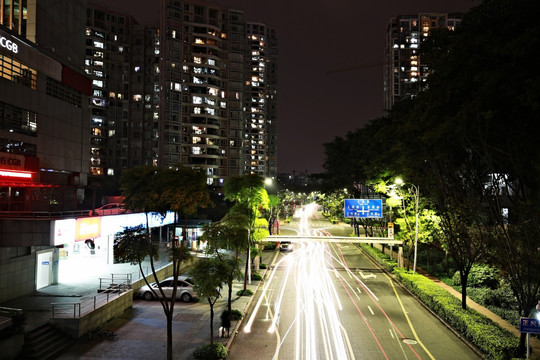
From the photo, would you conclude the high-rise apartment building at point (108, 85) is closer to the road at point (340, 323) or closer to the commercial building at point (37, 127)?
the commercial building at point (37, 127)

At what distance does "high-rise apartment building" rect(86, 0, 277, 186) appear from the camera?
74562 mm

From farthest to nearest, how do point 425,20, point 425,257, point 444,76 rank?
point 425,20, point 425,257, point 444,76

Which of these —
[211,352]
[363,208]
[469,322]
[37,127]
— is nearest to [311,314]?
[469,322]

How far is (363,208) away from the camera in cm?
3644

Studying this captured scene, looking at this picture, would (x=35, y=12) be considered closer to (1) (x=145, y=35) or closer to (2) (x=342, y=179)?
(2) (x=342, y=179)

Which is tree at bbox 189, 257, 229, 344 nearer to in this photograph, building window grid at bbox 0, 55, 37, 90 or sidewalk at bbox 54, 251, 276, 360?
sidewalk at bbox 54, 251, 276, 360

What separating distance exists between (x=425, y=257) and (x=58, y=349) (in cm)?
3488

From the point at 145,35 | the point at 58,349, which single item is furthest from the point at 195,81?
the point at 58,349

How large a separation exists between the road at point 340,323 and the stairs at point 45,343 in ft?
23.9

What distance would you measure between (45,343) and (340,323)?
13880 millimetres

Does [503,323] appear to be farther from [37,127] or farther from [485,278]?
[37,127]

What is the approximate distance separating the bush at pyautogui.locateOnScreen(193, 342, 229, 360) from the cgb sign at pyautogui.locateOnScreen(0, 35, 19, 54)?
64.1ft

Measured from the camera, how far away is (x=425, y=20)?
144 m

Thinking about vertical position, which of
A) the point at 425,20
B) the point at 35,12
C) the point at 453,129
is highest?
the point at 425,20
